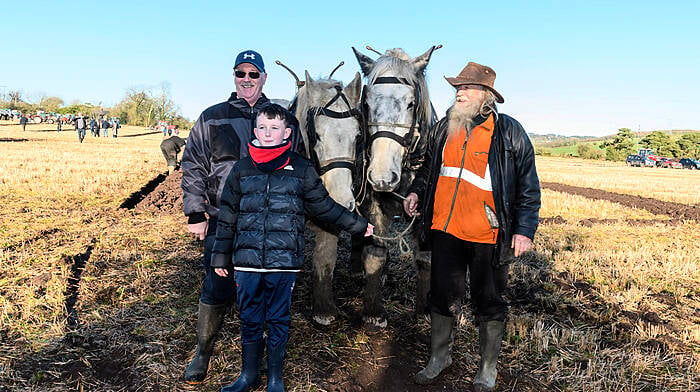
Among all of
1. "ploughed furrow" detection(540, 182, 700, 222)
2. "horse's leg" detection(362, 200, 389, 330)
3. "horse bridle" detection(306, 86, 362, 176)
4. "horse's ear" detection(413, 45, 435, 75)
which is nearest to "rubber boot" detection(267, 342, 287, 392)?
"horse's leg" detection(362, 200, 389, 330)

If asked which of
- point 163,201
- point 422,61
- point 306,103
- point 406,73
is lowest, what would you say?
point 163,201

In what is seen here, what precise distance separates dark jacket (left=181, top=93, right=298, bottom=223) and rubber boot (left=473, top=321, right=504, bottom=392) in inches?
88.1

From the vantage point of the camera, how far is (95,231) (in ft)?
23.5

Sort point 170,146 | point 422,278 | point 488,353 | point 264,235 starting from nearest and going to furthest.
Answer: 1. point 264,235
2. point 488,353
3. point 422,278
4. point 170,146

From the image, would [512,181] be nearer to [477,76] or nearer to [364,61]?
[477,76]

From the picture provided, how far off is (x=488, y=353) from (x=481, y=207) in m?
1.09

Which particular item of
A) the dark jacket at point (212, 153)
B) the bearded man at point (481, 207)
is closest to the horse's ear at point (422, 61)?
the bearded man at point (481, 207)

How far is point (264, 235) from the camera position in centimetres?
287

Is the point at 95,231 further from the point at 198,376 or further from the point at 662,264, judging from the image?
the point at 662,264

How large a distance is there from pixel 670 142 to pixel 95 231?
7196 centimetres

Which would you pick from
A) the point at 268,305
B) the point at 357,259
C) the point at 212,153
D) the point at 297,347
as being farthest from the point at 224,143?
the point at 357,259

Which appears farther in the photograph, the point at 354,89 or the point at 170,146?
the point at 170,146

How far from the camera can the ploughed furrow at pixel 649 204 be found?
40.6ft

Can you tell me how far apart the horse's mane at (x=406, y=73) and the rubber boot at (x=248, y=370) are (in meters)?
2.41
